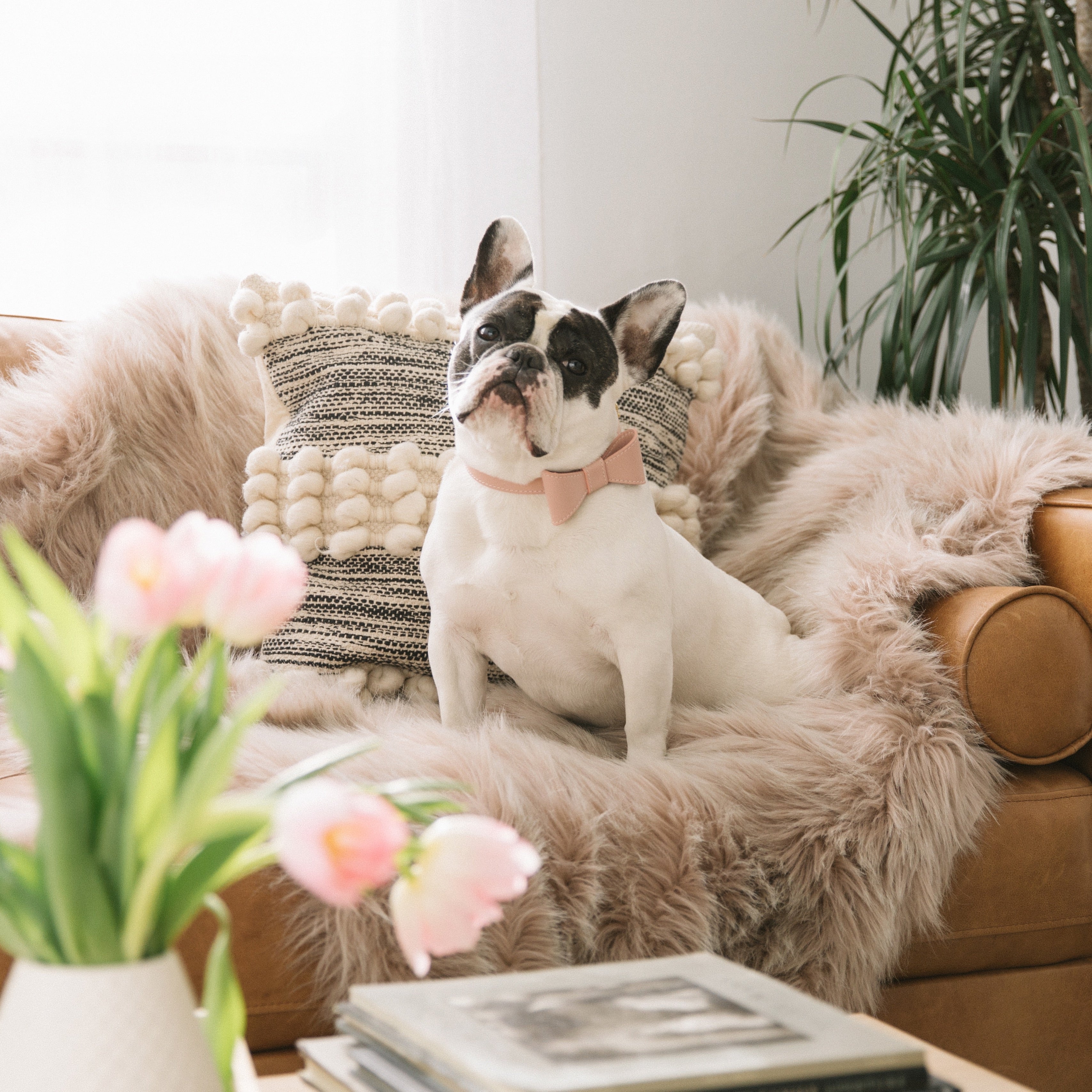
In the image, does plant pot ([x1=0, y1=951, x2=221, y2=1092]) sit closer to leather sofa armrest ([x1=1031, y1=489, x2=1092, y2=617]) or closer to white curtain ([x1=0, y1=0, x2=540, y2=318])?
leather sofa armrest ([x1=1031, y1=489, x2=1092, y2=617])

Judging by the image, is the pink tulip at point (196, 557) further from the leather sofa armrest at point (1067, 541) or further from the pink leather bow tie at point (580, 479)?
the leather sofa armrest at point (1067, 541)

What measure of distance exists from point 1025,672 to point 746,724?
0.30m

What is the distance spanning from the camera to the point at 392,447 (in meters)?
1.49

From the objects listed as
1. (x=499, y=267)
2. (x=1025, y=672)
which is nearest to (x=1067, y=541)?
(x=1025, y=672)

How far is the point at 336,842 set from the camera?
1.19 ft

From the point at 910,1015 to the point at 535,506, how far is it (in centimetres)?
65

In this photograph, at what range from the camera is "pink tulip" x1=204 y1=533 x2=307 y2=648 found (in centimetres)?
40

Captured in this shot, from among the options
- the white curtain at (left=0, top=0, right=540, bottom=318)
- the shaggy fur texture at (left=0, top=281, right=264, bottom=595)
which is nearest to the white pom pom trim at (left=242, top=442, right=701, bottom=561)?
the shaggy fur texture at (left=0, top=281, right=264, bottom=595)

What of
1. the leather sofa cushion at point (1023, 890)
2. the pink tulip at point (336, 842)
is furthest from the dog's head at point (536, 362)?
the pink tulip at point (336, 842)

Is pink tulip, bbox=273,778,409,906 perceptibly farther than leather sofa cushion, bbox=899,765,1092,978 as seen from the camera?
No

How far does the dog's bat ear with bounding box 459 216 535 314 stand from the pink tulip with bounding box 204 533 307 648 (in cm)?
93

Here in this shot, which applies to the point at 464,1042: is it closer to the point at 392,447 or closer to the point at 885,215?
the point at 392,447

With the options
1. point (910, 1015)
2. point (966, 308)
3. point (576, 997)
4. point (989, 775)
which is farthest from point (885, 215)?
point (576, 997)

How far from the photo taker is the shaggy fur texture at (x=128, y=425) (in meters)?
1.45
